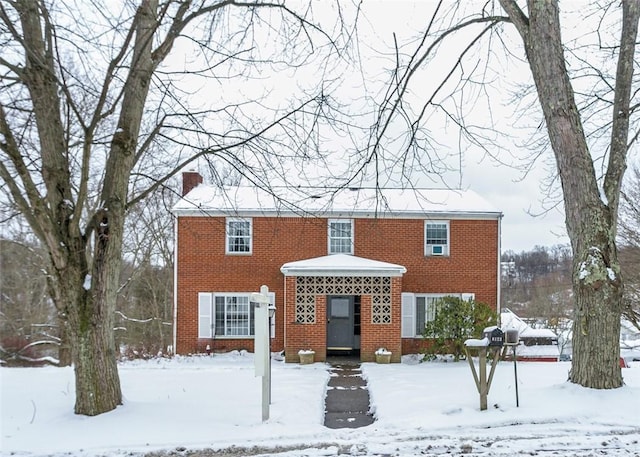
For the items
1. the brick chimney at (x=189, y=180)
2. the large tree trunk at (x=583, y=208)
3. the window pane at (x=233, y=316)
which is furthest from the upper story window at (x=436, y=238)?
the large tree trunk at (x=583, y=208)

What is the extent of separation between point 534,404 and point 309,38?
19.3 ft

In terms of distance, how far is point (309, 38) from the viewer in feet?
24.9

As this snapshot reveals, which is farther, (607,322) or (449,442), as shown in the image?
(607,322)

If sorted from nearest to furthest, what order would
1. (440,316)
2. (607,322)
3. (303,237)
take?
(607,322) < (440,316) < (303,237)

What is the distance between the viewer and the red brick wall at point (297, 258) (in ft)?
54.1

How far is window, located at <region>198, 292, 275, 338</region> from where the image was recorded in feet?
53.9

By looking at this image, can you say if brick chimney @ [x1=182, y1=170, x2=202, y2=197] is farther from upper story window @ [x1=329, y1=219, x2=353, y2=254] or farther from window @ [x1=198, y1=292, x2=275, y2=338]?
upper story window @ [x1=329, y1=219, x2=353, y2=254]

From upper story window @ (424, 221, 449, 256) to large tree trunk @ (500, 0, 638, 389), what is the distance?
8.99 m

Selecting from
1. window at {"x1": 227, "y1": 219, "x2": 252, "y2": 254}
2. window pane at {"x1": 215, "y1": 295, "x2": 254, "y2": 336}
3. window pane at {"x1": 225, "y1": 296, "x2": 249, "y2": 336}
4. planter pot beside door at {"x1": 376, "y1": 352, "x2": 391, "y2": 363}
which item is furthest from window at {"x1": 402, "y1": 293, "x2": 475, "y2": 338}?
window at {"x1": 227, "y1": 219, "x2": 252, "y2": 254}

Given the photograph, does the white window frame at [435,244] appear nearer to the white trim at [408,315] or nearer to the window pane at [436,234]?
the window pane at [436,234]

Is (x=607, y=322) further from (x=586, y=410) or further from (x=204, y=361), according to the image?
(x=204, y=361)

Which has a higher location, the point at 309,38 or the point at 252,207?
the point at 309,38

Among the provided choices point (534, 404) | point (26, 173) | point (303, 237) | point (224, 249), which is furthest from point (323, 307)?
point (26, 173)

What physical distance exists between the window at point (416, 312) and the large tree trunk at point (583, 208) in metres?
9.16
